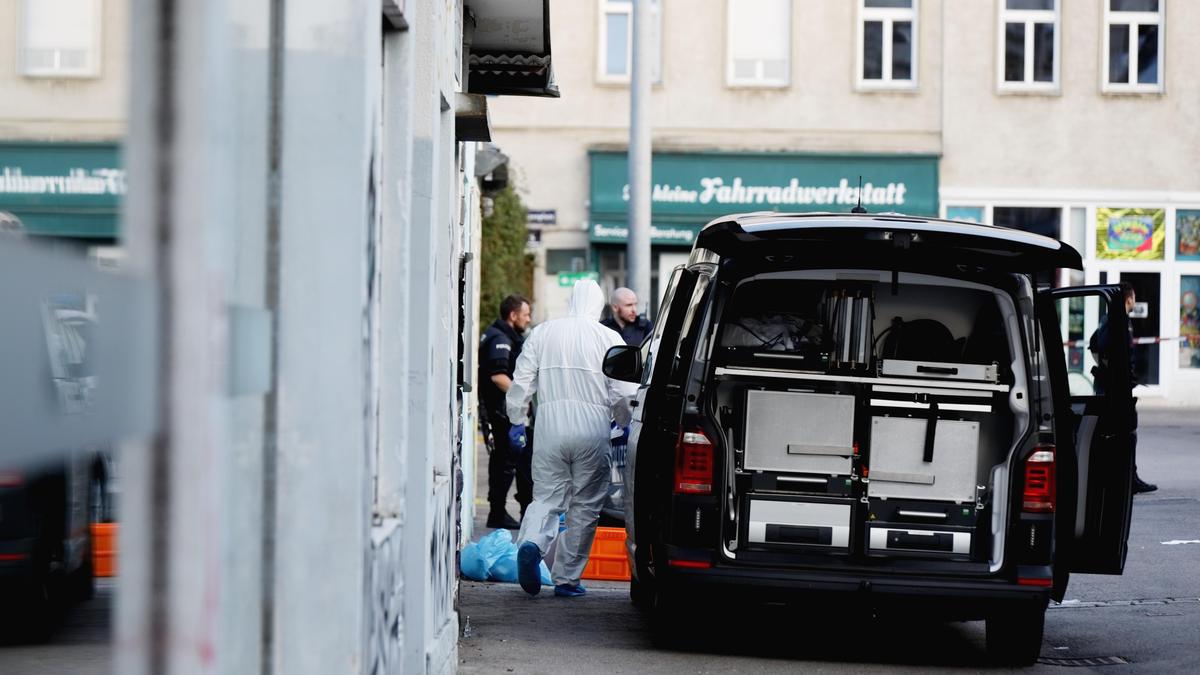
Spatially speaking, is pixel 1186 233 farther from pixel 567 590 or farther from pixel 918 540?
pixel 918 540

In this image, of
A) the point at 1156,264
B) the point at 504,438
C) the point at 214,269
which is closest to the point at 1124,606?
the point at 504,438

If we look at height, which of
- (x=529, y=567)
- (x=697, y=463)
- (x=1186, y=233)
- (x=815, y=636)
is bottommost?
(x=815, y=636)

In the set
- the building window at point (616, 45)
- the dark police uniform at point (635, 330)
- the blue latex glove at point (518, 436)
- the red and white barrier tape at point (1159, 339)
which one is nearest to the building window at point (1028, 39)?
the red and white barrier tape at point (1159, 339)

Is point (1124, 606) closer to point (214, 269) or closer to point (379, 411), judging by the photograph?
point (379, 411)

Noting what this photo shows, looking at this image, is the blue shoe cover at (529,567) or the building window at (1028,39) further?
the building window at (1028,39)

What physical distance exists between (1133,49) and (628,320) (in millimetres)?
17929

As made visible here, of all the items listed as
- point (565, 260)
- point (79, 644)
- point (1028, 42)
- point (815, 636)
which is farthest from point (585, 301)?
point (1028, 42)

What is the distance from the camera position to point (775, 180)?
29078 millimetres

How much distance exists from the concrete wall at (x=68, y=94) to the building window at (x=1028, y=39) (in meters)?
28.2

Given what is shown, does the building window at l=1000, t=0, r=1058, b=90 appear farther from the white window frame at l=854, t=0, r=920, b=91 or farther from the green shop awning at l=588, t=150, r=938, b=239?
the green shop awning at l=588, t=150, r=938, b=239

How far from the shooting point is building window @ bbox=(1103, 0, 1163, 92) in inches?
1147

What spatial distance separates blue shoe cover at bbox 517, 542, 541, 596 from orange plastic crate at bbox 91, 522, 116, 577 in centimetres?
745

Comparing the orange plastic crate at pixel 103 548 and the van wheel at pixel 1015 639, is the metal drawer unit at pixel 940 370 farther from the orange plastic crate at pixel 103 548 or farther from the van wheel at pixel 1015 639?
the orange plastic crate at pixel 103 548

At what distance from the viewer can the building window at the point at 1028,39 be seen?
29109 mm
